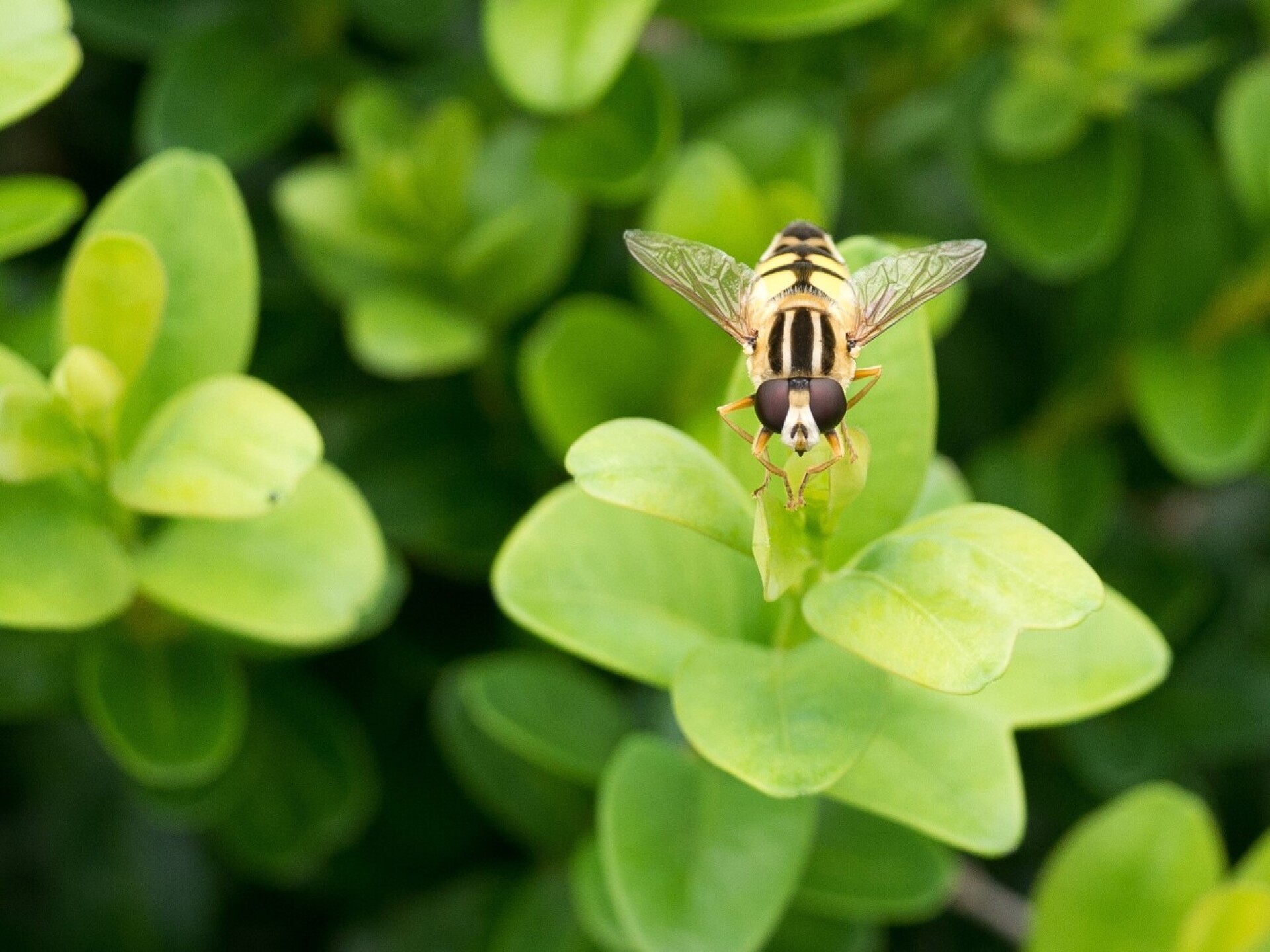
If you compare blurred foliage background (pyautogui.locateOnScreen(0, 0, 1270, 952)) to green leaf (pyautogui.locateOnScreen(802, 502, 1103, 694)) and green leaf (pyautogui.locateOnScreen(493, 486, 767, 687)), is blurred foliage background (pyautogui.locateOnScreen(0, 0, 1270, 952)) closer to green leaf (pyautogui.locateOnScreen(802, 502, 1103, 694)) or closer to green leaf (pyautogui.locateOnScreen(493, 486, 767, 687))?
green leaf (pyautogui.locateOnScreen(493, 486, 767, 687))

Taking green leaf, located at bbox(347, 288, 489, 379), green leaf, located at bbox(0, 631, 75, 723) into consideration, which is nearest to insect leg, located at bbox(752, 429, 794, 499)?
green leaf, located at bbox(347, 288, 489, 379)

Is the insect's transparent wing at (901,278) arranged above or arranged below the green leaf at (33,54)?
above

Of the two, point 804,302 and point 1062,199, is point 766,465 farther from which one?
point 1062,199

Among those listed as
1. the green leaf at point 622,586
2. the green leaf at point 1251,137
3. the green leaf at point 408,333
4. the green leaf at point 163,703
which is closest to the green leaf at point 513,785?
the green leaf at point 163,703

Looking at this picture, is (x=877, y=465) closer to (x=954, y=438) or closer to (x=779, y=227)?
(x=779, y=227)

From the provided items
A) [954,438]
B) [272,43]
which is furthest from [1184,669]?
[272,43]

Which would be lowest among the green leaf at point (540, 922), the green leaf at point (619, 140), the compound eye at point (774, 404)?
the green leaf at point (540, 922)

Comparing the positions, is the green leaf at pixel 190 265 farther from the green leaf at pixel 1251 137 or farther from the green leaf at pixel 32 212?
the green leaf at pixel 1251 137
